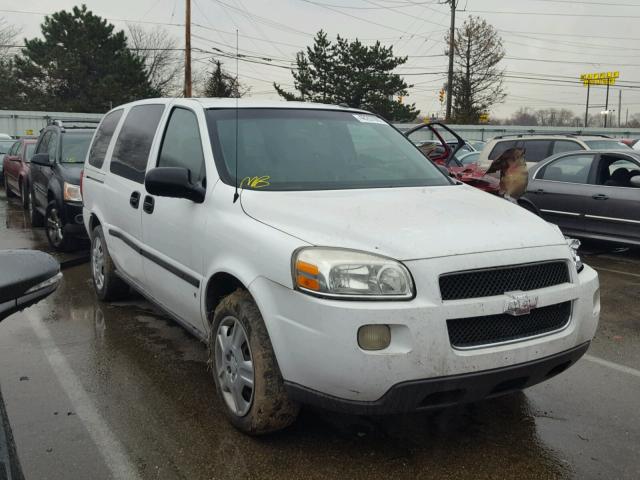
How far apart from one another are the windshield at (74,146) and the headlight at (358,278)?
731 cm

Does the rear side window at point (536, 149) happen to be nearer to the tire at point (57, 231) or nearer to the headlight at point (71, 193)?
the headlight at point (71, 193)

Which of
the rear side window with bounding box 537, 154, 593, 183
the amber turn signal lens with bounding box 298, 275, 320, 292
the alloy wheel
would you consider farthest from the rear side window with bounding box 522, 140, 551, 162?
the amber turn signal lens with bounding box 298, 275, 320, 292

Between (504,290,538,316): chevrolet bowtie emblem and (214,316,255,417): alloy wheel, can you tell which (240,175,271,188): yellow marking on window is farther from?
(504,290,538,316): chevrolet bowtie emblem

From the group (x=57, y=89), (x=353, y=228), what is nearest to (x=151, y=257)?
(x=353, y=228)

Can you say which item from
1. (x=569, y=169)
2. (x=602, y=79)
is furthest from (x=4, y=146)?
(x=602, y=79)

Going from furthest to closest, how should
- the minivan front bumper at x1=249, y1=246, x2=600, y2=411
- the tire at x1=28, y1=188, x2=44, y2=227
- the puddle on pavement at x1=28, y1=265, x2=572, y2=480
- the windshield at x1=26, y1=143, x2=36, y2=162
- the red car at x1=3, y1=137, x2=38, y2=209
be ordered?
the windshield at x1=26, y1=143, x2=36, y2=162, the red car at x1=3, y1=137, x2=38, y2=209, the tire at x1=28, y1=188, x2=44, y2=227, the puddle on pavement at x1=28, y1=265, x2=572, y2=480, the minivan front bumper at x1=249, y1=246, x2=600, y2=411

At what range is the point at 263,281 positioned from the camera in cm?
304

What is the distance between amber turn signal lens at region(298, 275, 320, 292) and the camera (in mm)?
2777

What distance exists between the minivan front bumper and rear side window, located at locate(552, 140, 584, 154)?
972 centimetres

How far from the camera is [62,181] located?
→ 27.8 feet

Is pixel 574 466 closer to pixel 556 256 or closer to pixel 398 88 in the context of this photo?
→ pixel 556 256

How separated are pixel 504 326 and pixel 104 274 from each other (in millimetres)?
4003

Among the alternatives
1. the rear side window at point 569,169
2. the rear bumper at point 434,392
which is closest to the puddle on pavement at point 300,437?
the rear bumper at point 434,392

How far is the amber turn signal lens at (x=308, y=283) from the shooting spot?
9.11 feet
